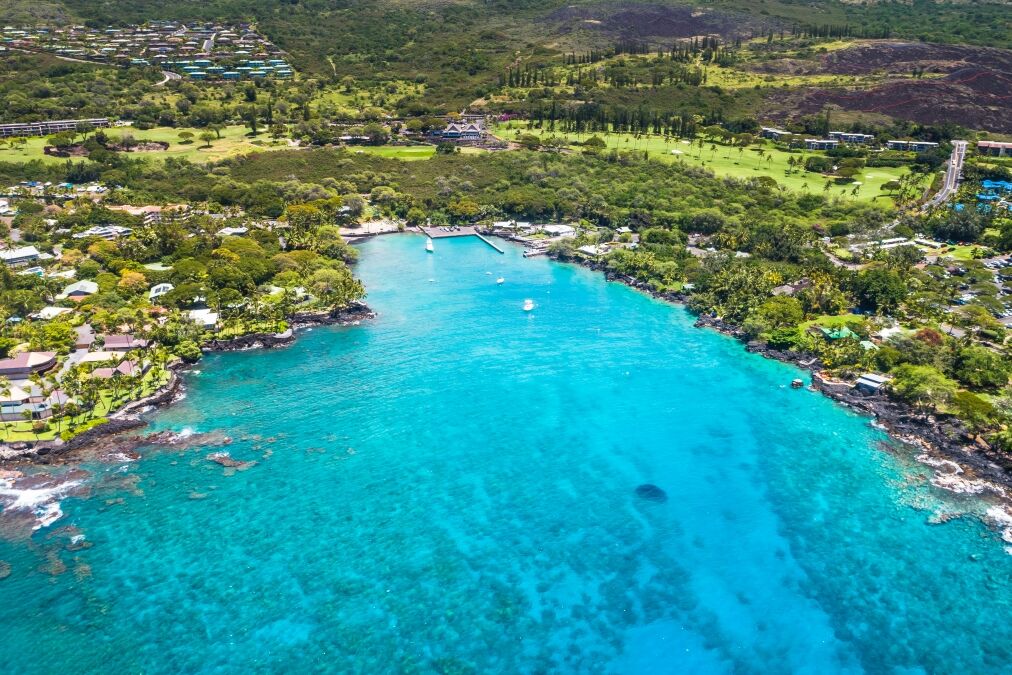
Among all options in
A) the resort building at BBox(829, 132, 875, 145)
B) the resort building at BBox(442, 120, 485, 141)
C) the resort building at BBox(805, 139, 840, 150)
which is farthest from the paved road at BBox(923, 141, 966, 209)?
the resort building at BBox(442, 120, 485, 141)

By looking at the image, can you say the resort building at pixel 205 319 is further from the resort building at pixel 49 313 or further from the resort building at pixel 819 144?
the resort building at pixel 819 144

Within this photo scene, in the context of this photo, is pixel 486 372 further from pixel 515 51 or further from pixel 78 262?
pixel 515 51

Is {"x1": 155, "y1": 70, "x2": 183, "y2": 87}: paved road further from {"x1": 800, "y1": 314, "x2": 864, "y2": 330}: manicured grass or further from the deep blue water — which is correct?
{"x1": 800, "y1": 314, "x2": 864, "y2": 330}: manicured grass

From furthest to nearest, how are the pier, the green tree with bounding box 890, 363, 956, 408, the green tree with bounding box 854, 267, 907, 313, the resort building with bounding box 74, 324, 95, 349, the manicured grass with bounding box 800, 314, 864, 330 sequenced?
the pier
the green tree with bounding box 854, 267, 907, 313
the manicured grass with bounding box 800, 314, 864, 330
the resort building with bounding box 74, 324, 95, 349
the green tree with bounding box 890, 363, 956, 408

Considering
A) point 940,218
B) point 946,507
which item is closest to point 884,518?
point 946,507

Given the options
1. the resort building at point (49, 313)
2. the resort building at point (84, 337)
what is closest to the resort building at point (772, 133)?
the resort building at point (84, 337)

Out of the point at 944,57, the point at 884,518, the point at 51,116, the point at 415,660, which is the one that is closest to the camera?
the point at 415,660

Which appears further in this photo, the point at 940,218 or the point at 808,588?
the point at 940,218

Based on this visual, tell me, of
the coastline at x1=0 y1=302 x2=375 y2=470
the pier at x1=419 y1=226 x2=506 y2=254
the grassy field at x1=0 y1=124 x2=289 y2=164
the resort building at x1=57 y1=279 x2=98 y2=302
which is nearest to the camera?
the coastline at x1=0 y1=302 x2=375 y2=470
